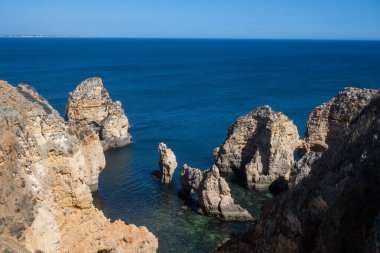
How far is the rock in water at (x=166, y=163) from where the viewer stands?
146ft

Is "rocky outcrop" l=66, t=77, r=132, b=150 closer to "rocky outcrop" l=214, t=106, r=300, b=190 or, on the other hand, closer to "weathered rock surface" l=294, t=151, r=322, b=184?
"rocky outcrop" l=214, t=106, r=300, b=190

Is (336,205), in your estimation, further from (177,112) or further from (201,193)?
(177,112)

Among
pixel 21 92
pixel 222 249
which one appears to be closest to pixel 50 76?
pixel 21 92

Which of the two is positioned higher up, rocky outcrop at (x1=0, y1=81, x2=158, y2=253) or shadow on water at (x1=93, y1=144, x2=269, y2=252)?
rocky outcrop at (x1=0, y1=81, x2=158, y2=253)

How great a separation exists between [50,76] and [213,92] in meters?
53.0

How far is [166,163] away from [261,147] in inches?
412

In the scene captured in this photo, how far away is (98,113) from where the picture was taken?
58.0 meters

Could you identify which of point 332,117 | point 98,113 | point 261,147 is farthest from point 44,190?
point 98,113

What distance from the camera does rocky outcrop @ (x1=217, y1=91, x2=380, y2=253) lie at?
865 cm

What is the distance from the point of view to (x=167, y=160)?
44.7 meters

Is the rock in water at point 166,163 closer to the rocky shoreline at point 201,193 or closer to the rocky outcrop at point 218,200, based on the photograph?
the rocky shoreline at point 201,193

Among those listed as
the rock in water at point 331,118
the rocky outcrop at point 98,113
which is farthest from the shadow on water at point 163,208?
the rocky outcrop at point 98,113

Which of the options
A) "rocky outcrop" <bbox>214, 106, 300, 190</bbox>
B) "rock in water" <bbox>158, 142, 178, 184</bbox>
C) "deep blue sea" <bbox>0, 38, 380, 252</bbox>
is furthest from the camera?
"rock in water" <bbox>158, 142, 178, 184</bbox>

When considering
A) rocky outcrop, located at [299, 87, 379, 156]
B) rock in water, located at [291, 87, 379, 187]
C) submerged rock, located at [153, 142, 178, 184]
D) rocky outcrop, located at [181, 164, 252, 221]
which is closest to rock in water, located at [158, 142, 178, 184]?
submerged rock, located at [153, 142, 178, 184]
